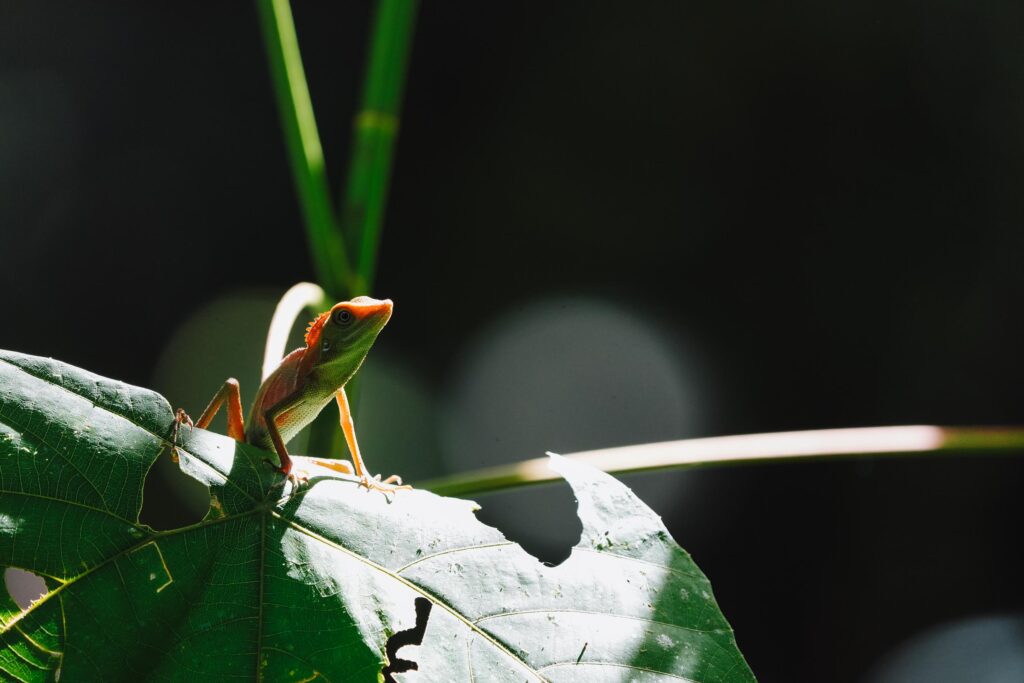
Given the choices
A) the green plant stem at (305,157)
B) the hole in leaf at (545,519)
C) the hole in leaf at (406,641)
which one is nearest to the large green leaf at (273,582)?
the hole in leaf at (406,641)

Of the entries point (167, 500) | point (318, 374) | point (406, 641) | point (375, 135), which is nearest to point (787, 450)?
point (406, 641)

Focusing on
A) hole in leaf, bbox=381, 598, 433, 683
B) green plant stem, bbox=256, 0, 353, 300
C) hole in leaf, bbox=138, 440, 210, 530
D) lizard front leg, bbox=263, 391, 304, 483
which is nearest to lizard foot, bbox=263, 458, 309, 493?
lizard front leg, bbox=263, 391, 304, 483

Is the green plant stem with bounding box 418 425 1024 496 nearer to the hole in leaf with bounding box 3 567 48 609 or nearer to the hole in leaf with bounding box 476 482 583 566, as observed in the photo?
the hole in leaf with bounding box 3 567 48 609

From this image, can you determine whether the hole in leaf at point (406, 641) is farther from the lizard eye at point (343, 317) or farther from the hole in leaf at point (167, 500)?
the hole in leaf at point (167, 500)

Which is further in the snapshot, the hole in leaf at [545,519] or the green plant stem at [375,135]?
the hole in leaf at [545,519]

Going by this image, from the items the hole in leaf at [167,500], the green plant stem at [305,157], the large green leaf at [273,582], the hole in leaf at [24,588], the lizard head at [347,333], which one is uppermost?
the green plant stem at [305,157]

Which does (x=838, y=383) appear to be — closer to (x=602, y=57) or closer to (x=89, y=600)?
(x=602, y=57)
